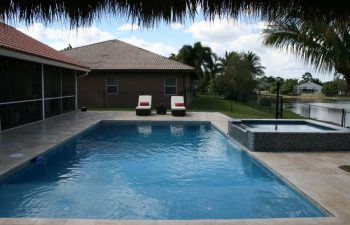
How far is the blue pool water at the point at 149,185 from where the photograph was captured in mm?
5328

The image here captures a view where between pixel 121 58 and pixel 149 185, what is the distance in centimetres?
1943

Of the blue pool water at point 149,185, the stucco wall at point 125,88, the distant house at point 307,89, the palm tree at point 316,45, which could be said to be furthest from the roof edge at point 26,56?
the distant house at point 307,89

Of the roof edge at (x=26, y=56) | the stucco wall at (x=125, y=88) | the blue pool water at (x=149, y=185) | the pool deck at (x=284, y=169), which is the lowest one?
the blue pool water at (x=149, y=185)

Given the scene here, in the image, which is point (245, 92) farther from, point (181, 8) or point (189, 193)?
point (181, 8)

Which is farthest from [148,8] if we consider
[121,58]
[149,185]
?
[121,58]

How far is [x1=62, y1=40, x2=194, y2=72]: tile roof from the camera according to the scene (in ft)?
76.0

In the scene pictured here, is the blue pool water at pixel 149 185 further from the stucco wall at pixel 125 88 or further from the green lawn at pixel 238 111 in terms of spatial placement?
the stucco wall at pixel 125 88

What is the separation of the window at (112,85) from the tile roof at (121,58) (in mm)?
1049

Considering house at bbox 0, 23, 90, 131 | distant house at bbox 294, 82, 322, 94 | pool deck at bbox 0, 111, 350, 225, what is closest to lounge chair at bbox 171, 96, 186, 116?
pool deck at bbox 0, 111, 350, 225

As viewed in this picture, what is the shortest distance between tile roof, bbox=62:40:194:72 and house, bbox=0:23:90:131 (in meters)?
6.08

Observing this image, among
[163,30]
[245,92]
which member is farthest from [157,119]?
[245,92]

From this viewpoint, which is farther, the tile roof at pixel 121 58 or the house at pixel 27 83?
the tile roof at pixel 121 58

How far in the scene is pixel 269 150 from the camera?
29.8 ft

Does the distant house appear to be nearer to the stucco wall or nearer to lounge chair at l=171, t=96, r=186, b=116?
the stucco wall
